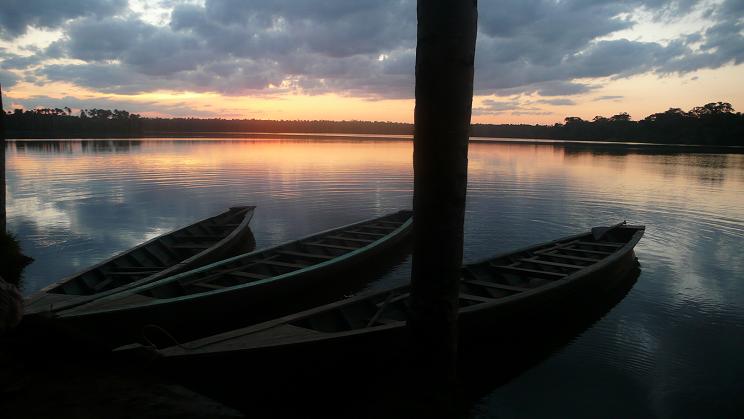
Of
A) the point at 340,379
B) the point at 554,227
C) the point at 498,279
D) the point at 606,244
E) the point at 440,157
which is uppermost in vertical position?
the point at 440,157

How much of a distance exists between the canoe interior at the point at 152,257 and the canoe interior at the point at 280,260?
1.50m

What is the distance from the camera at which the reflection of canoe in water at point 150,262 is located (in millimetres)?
7592

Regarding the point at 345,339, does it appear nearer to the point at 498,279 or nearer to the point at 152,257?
the point at 498,279

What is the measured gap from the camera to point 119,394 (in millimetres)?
5090

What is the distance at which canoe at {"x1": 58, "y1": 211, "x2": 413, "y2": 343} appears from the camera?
699 centimetres

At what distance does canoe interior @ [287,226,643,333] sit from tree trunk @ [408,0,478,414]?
194cm

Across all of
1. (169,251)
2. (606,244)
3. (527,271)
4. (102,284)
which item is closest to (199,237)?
(169,251)

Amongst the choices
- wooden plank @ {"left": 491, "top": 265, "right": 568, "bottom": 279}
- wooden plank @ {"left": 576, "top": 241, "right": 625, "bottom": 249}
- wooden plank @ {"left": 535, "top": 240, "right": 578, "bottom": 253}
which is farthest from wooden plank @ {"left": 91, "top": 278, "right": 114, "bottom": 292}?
wooden plank @ {"left": 576, "top": 241, "right": 625, "bottom": 249}

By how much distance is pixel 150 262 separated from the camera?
1102 centimetres

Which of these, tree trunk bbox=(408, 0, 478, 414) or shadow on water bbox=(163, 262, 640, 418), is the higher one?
tree trunk bbox=(408, 0, 478, 414)

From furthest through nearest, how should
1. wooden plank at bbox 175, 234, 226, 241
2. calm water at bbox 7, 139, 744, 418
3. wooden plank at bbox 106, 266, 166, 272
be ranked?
wooden plank at bbox 175, 234, 226, 241 → wooden plank at bbox 106, 266, 166, 272 → calm water at bbox 7, 139, 744, 418

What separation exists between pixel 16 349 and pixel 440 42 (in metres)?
6.21

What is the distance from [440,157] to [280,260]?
8.01m

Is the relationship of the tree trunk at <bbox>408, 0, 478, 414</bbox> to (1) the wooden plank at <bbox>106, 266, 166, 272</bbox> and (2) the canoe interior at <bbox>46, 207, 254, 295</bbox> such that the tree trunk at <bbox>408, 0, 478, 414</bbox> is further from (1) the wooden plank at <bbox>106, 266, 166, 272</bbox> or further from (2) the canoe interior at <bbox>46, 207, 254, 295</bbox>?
(1) the wooden plank at <bbox>106, 266, 166, 272</bbox>
